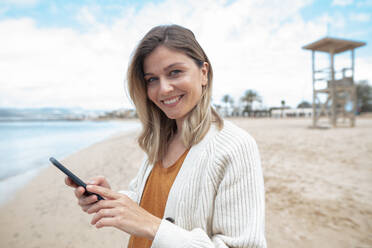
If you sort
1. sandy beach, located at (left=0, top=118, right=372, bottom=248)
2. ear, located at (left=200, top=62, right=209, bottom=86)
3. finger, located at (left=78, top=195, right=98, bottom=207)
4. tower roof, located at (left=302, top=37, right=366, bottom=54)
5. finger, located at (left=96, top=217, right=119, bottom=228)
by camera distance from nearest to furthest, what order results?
1. finger, located at (left=96, top=217, right=119, bottom=228)
2. finger, located at (left=78, top=195, right=98, bottom=207)
3. ear, located at (left=200, top=62, right=209, bottom=86)
4. sandy beach, located at (left=0, top=118, right=372, bottom=248)
5. tower roof, located at (left=302, top=37, right=366, bottom=54)

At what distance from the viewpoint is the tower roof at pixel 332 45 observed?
42.9ft

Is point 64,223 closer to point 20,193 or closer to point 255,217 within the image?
point 20,193

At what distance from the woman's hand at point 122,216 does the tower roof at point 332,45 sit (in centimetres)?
1553

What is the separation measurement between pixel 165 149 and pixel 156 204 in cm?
43

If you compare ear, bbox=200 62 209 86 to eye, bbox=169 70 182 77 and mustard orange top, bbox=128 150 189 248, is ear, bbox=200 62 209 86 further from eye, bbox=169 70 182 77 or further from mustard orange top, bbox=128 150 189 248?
mustard orange top, bbox=128 150 189 248

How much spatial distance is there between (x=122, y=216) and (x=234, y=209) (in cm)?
51

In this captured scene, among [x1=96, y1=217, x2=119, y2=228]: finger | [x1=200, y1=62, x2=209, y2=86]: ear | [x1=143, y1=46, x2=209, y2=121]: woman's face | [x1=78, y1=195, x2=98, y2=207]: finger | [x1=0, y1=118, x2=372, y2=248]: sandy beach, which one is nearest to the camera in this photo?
[x1=96, y1=217, x2=119, y2=228]: finger

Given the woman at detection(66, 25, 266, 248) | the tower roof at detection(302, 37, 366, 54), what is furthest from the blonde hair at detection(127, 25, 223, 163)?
the tower roof at detection(302, 37, 366, 54)

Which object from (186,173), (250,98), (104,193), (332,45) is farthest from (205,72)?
(250,98)

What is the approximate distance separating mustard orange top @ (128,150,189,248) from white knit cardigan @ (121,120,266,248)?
12cm

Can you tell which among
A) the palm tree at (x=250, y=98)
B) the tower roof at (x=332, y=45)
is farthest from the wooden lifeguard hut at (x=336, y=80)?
the palm tree at (x=250, y=98)

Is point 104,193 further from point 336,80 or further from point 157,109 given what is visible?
point 336,80

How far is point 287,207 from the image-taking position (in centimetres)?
412

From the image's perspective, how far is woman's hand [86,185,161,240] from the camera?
926 millimetres
